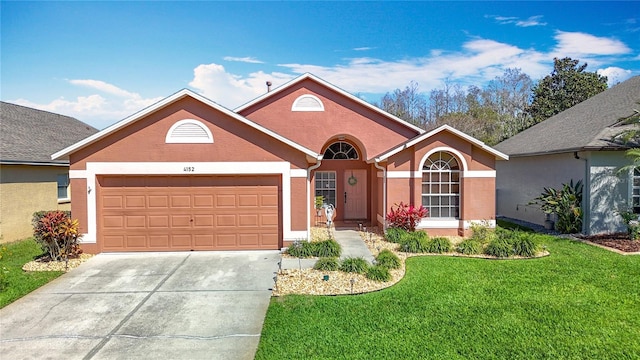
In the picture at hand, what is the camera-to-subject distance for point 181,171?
11.1m

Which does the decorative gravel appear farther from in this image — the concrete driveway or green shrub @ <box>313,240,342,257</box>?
green shrub @ <box>313,240,342,257</box>

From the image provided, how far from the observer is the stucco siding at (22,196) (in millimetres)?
12859

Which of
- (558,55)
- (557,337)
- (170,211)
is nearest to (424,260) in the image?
(557,337)

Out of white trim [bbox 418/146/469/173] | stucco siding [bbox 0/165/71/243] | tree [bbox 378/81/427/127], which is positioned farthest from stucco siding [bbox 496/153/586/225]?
tree [bbox 378/81/427/127]

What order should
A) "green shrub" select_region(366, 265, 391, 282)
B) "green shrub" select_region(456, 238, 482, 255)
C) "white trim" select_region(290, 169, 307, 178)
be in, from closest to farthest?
"green shrub" select_region(366, 265, 391, 282), "green shrub" select_region(456, 238, 482, 255), "white trim" select_region(290, 169, 307, 178)

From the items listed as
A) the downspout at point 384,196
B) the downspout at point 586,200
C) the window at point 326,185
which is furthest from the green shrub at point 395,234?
the downspout at point 586,200

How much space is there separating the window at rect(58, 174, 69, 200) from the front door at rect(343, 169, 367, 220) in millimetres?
13017

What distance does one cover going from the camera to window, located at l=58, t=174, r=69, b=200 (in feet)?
52.5

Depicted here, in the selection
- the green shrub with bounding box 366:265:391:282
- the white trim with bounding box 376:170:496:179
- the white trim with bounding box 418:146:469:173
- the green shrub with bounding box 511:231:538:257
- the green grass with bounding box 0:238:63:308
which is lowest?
the green grass with bounding box 0:238:63:308

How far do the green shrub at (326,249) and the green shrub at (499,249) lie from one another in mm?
4554

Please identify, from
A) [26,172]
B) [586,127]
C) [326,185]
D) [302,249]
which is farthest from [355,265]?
[26,172]

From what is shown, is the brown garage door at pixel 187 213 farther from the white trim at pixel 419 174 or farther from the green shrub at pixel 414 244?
the white trim at pixel 419 174

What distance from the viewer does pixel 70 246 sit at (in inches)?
410

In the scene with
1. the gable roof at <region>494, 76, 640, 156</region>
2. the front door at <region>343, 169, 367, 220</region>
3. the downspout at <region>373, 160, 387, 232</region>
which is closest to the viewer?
the gable roof at <region>494, 76, 640, 156</region>
